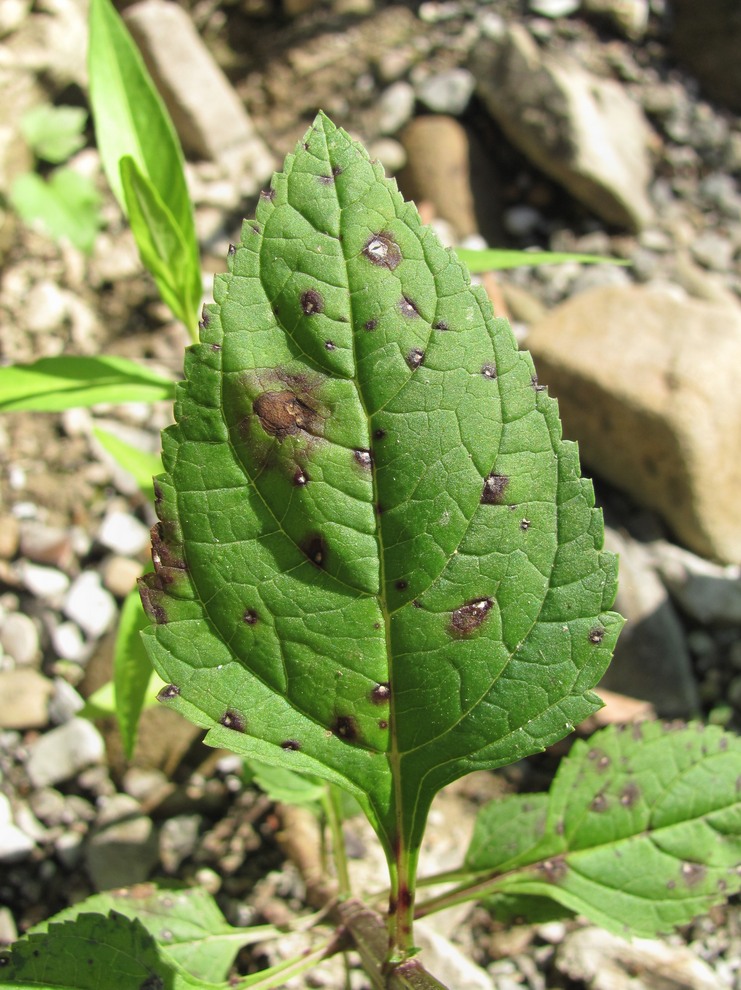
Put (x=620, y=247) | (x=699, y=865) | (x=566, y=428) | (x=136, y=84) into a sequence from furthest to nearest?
(x=620, y=247)
(x=566, y=428)
(x=136, y=84)
(x=699, y=865)

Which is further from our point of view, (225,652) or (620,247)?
(620,247)

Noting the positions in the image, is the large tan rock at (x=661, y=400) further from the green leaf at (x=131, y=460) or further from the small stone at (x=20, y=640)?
the small stone at (x=20, y=640)

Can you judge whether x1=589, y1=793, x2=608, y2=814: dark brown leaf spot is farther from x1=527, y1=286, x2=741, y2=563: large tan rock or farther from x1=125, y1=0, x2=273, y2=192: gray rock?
x1=125, y1=0, x2=273, y2=192: gray rock

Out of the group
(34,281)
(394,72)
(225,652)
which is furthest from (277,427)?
(394,72)

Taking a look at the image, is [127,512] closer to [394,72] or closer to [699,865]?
[699,865]

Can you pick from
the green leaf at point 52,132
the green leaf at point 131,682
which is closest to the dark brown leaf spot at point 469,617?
the green leaf at point 131,682

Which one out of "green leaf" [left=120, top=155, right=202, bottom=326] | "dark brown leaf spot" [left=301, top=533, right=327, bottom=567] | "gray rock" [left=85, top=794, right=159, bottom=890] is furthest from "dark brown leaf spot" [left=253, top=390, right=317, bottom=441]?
"gray rock" [left=85, top=794, right=159, bottom=890]
